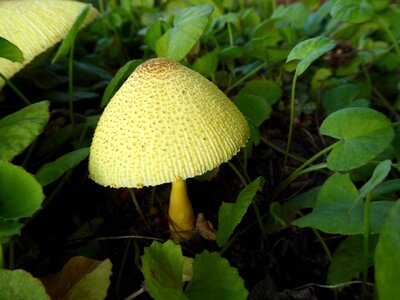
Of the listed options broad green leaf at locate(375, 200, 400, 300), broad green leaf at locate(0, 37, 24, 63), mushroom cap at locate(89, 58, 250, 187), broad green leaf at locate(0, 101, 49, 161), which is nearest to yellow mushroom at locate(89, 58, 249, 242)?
mushroom cap at locate(89, 58, 250, 187)

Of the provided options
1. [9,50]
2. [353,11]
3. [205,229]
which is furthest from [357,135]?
[9,50]

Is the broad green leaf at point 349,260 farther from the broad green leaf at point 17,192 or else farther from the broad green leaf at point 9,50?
the broad green leaf at point 9,50

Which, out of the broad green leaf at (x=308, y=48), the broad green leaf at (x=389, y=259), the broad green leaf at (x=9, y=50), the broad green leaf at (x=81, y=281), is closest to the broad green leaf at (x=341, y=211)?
the broad green leaf at (x=389, y=259)

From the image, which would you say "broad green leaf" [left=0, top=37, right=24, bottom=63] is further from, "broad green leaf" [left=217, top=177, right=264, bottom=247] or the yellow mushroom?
"broad green leaf" [left=217, top=177, right=264, bottom=247]

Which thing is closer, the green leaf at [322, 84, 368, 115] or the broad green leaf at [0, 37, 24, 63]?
the broad green leaf at [0, 37, 24, 63]

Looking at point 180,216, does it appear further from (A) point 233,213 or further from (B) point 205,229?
(A) point 233,213

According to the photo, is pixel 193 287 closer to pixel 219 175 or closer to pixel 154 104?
pixel 154 104

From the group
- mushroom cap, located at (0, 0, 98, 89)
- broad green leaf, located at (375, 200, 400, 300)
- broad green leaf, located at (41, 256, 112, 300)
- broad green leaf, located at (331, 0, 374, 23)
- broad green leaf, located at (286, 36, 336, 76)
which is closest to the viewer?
broad green leaf, located at (375, 200, 400, 300)
